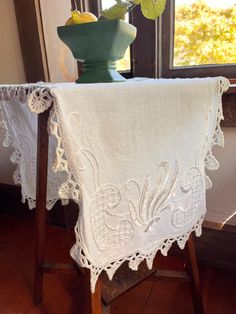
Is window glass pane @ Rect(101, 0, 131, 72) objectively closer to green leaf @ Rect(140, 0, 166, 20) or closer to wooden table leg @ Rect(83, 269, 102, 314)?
green leaf @ Rect(140, 0, 166, 20)

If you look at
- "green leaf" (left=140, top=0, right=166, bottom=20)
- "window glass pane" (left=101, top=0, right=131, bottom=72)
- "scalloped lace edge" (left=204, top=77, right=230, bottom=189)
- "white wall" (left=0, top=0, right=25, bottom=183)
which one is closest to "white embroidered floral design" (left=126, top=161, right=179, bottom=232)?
"scalloped lace edge" (left=204, top=77, right=230, bottom=189)

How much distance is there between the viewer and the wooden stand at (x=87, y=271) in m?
0.54

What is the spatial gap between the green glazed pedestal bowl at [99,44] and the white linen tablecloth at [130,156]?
148 millimetres

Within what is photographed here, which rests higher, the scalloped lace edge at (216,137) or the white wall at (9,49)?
the white wall at (9,49)

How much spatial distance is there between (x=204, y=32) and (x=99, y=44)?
0.51 meters

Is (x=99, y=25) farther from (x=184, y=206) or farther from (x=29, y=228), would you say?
(x=29, y=228)

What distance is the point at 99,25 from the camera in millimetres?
567

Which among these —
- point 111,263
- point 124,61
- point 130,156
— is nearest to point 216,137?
point 130,156

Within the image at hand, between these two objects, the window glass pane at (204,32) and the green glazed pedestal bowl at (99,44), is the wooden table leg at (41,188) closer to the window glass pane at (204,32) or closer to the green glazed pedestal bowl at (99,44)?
the green glazed pedestal bowl at (99,44)

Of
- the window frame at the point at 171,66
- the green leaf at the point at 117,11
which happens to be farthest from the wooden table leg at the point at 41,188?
the window frame at the point at 171,66

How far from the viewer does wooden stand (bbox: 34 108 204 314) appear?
545mm

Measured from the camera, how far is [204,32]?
918 mm

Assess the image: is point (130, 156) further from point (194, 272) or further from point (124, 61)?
point (124, 61)

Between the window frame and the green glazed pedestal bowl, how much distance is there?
0.40 metres
